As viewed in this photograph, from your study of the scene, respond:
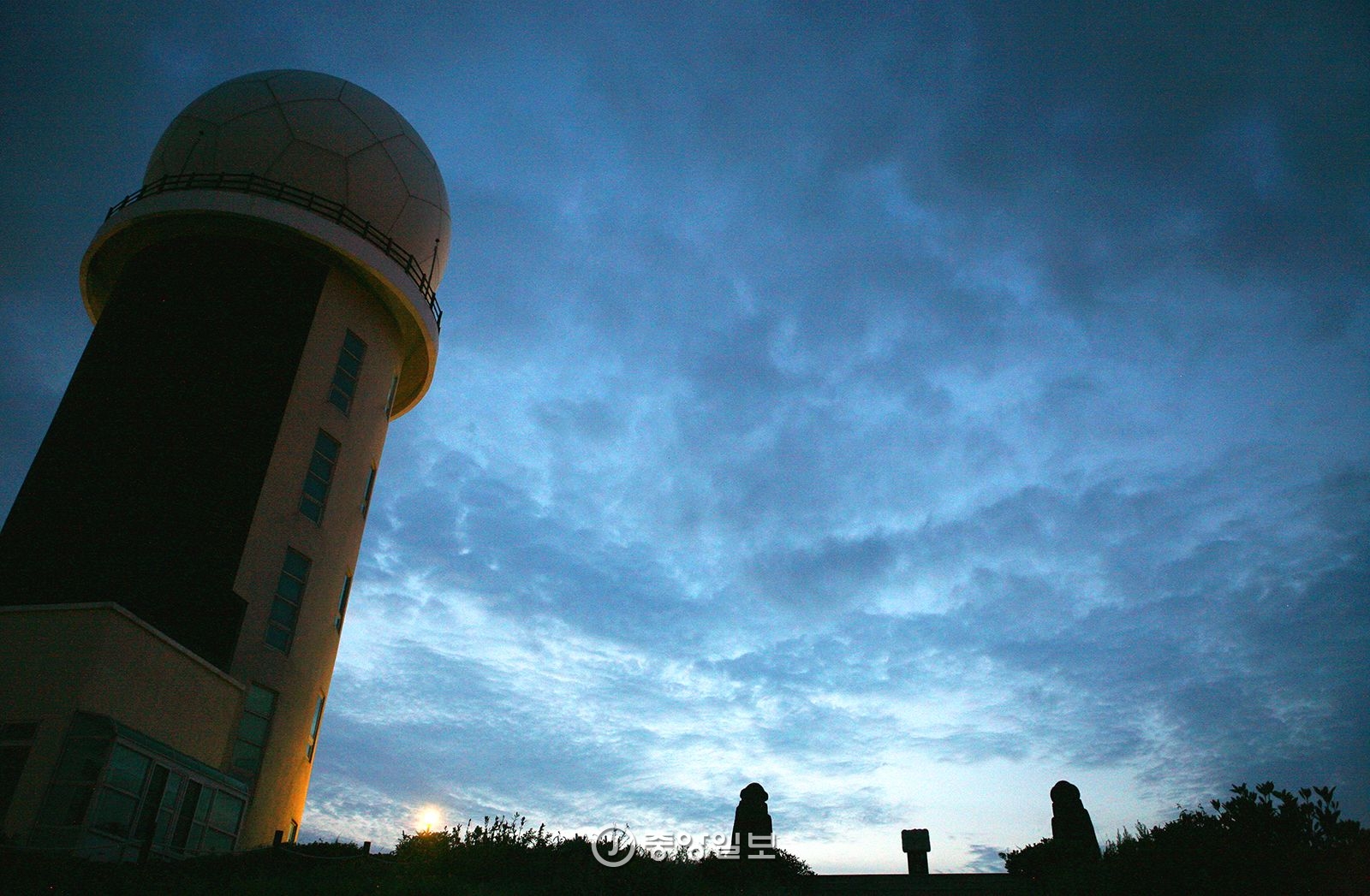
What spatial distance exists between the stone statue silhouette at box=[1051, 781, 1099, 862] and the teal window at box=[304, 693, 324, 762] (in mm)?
19365

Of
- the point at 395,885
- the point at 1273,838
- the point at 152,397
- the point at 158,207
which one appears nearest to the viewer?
the point at 1273,838

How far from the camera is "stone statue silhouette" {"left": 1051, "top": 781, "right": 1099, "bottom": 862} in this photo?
20281mm

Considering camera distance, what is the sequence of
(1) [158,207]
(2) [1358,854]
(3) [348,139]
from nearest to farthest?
1. (2) [1358,854]
2. (1) [158,207]
3. (3) [348,139]

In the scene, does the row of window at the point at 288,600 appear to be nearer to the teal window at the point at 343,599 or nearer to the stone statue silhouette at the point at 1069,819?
the teal window at the point at 343,599

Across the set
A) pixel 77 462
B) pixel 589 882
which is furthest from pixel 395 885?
pixel 77 462

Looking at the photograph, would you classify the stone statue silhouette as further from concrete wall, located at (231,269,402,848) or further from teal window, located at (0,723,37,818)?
teal window, located at (0,723,37,818)

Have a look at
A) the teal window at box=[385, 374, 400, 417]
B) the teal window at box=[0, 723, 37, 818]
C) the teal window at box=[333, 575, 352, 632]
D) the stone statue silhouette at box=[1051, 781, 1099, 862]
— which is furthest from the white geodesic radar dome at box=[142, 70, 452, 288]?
the stone statue silhouette at box=[1051, 781, 1099, 862]

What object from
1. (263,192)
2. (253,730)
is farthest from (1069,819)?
(263,192)

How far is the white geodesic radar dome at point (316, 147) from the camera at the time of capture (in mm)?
27094

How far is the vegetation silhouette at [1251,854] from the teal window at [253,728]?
18993 millimetres

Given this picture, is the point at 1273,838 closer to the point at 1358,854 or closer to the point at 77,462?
the point at 1358,854

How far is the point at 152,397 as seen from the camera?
76.1 ft

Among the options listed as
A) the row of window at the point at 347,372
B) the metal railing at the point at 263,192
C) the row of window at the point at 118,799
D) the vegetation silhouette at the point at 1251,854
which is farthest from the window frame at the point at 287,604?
the vegetation silhouette at the point at 1251,854

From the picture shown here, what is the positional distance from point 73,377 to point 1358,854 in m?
29.6
